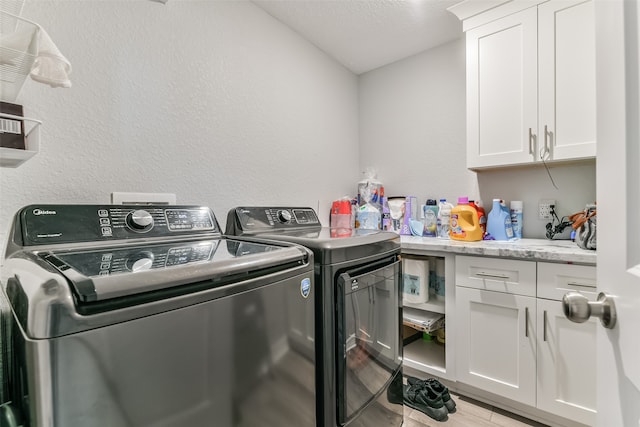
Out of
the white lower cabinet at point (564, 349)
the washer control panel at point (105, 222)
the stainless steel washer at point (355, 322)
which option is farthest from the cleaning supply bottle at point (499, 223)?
the washer control panel at point (105, 222)

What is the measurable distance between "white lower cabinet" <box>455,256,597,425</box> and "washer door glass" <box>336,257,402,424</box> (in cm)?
54

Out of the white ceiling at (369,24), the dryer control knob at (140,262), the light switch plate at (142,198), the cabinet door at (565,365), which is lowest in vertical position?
the cabinet door at (565,365)

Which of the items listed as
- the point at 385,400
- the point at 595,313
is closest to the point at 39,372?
the point at 595,313

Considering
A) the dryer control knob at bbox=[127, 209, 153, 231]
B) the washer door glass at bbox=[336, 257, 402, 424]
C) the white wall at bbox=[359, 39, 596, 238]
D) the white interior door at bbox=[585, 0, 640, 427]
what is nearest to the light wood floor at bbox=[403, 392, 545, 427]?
the washer door glass at bbox=[336, 257, 402, 424]

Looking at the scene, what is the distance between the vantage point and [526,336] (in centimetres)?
155

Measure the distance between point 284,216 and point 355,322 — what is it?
0.76 m

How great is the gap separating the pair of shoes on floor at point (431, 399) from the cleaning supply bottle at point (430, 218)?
1.06m

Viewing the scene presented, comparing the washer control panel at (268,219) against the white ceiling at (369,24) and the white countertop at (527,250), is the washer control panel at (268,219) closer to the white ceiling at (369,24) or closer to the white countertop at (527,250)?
the white countertop at (527,250)

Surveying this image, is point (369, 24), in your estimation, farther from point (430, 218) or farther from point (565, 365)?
point (565, 365)

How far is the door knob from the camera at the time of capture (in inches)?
19.9

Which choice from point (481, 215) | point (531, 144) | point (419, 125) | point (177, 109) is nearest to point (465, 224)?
point (481, 215)

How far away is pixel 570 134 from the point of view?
5.57 feet

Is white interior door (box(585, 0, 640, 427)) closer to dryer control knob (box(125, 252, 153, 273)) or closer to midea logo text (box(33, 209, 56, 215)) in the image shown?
dryer control knob (box(125, 252, 153, 273))

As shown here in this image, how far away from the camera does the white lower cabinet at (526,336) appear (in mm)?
1407
